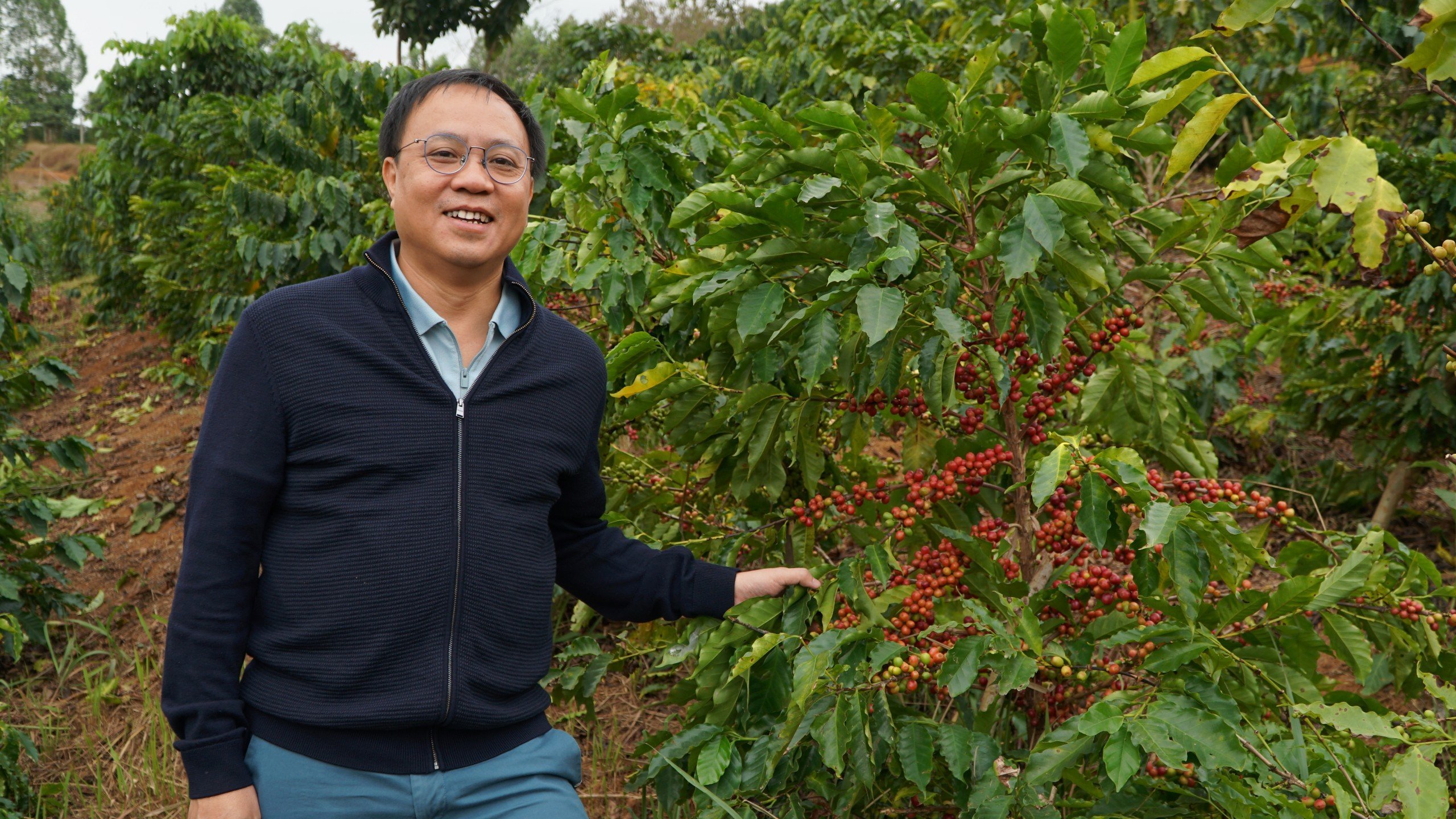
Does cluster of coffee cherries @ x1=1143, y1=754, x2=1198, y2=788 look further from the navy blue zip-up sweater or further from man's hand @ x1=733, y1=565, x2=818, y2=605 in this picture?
the navy blue zip-up sweater

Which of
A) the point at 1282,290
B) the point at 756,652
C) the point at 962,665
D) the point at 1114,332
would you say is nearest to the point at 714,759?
the point at 756,652

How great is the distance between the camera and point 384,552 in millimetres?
→ 1538

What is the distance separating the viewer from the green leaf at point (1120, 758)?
4.69 ft

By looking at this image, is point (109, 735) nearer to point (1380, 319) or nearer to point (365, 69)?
point (365, 69)

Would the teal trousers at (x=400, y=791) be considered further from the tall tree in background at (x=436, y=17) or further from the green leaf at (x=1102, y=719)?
the tall tree in background at (x=436, y=17)

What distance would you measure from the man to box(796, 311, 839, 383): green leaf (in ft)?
1.38

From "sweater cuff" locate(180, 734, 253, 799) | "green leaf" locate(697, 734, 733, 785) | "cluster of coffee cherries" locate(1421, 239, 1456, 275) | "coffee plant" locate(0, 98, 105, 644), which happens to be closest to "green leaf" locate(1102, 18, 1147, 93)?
"cluster of coffee cherries" locate(1421, 239, 1456, 275)

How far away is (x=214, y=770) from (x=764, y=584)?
0.94 m

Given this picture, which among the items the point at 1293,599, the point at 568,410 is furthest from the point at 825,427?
the point at 1293,599

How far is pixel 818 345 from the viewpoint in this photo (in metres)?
1.74

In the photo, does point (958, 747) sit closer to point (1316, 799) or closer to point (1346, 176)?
point (1316, 799)

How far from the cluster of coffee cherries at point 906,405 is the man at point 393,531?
2.11 feet

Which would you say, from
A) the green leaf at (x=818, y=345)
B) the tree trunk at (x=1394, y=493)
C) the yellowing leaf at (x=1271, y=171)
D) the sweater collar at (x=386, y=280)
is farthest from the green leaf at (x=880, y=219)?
the tree trunk at (x=1394, y=493)

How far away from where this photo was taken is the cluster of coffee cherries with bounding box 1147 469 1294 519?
1743 millimetres
